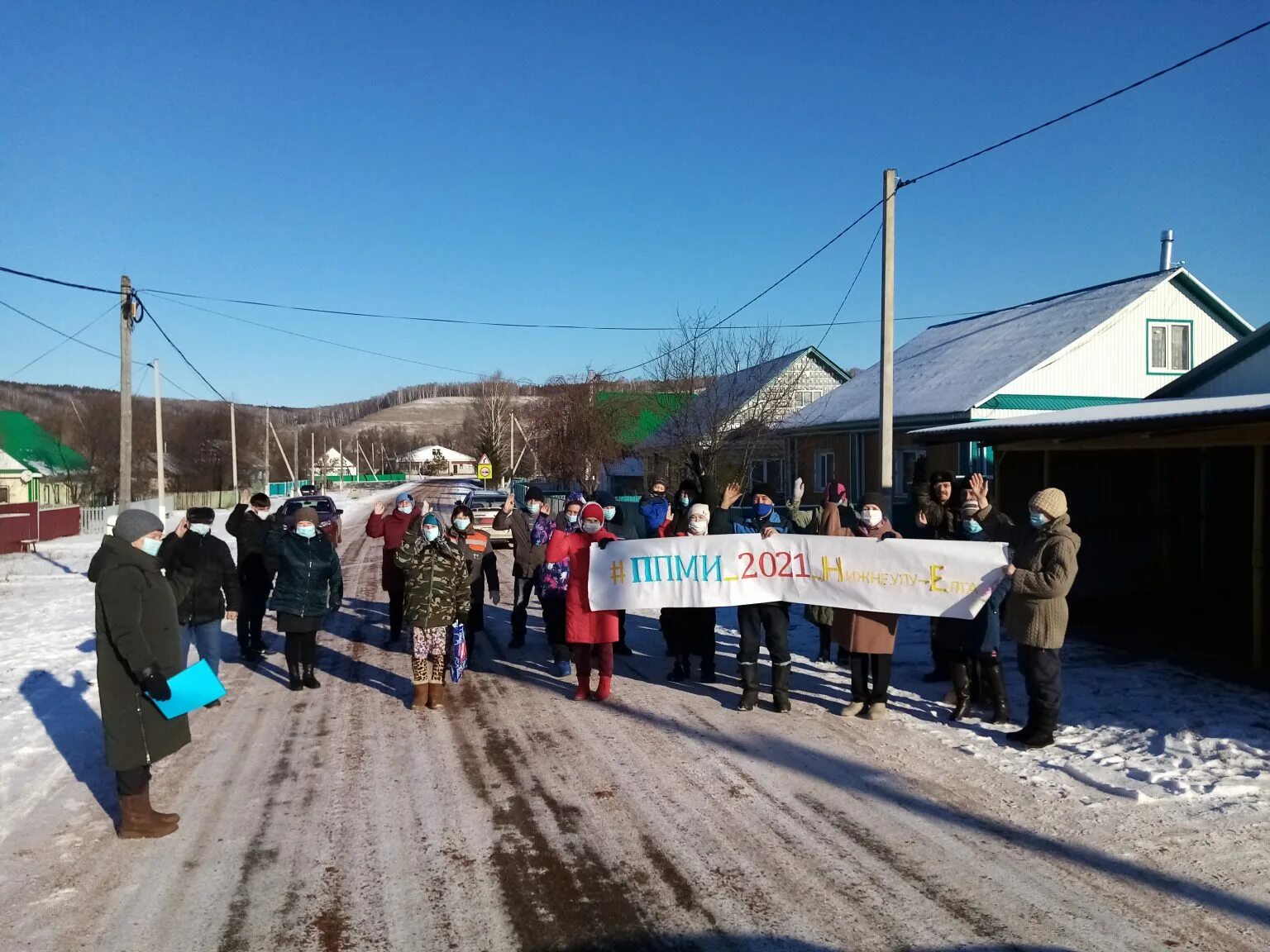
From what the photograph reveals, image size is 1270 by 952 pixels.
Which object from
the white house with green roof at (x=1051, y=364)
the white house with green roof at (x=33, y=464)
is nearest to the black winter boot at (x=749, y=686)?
the white house with green roof at (x=1051, y=364)

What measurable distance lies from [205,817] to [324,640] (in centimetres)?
597

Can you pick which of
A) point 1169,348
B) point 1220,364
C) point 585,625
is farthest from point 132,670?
point 1169,348

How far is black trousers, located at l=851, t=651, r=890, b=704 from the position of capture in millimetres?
7641

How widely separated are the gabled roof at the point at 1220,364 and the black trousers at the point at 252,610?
609 inches

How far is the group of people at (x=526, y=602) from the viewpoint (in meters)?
5.15

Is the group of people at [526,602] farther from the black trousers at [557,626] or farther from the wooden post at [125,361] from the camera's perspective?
the wooden post at [125,361]

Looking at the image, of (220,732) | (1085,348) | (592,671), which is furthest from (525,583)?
(1085,348)

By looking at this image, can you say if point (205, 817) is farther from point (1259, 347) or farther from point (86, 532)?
point (86, 532)

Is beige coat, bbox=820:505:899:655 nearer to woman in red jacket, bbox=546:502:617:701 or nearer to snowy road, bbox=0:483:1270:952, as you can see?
snowy road, bbox=0:483:1270:952

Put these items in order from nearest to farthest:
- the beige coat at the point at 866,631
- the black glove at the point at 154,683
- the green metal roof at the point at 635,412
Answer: the black glove at the point at 154,683, the beige coat at the point at 866,631, the green metal roof at the point at 635,412

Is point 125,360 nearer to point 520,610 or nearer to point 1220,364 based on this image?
point 520,610

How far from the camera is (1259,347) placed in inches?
586

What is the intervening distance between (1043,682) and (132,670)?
611 centimetres

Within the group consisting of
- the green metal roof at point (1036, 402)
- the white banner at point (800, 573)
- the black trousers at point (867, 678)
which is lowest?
the black trousers at point (867, 678)
